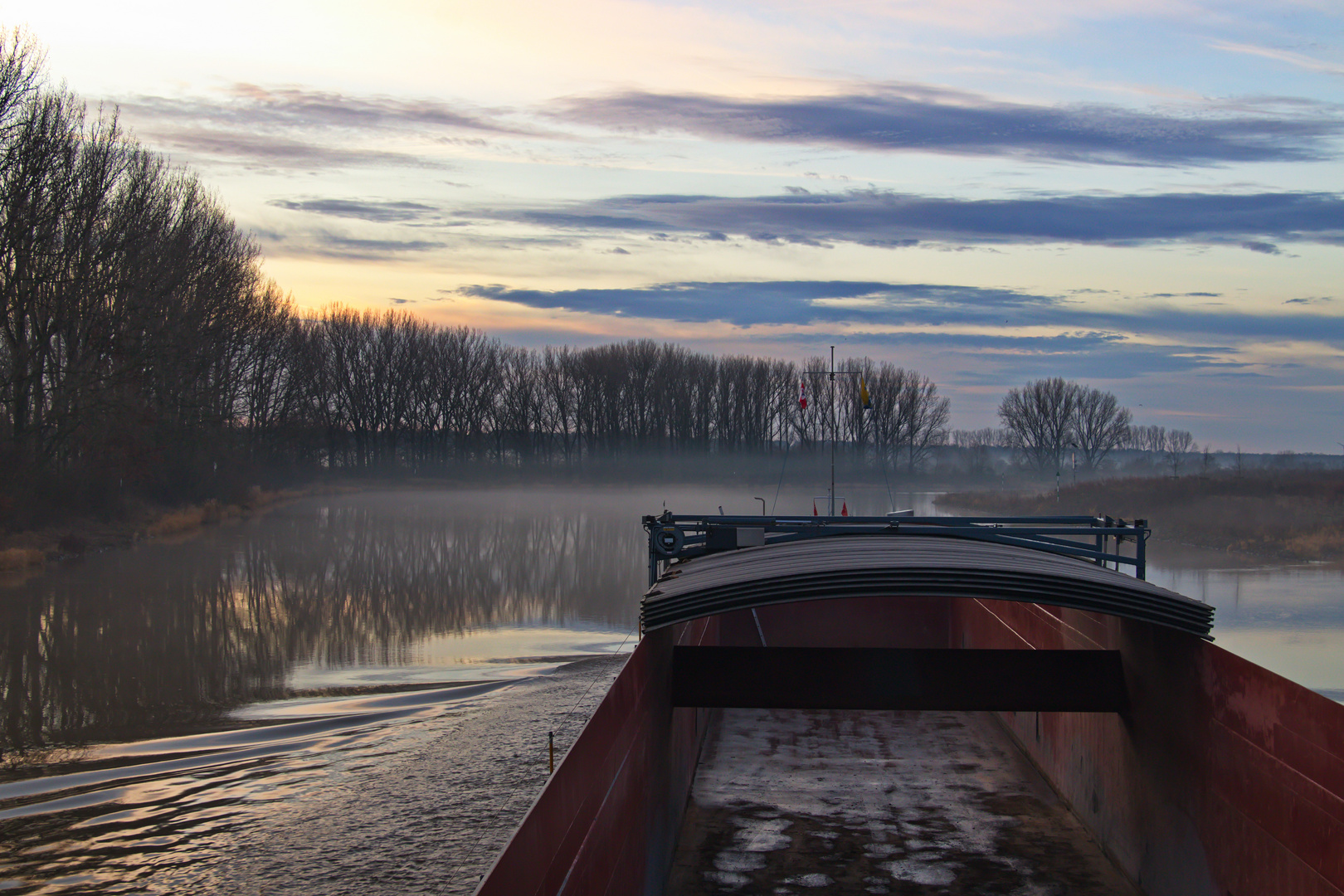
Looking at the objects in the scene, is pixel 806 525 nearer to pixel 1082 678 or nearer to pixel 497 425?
pixel 1082 678

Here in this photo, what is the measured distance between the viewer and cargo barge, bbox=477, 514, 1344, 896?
7945mm

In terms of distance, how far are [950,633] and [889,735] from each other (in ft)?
20.2

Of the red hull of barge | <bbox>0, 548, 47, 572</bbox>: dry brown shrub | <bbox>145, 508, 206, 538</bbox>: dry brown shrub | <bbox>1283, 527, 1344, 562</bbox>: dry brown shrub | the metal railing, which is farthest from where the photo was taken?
<bbox>145, 508, 206, 538</bbox>: dry brown shrub

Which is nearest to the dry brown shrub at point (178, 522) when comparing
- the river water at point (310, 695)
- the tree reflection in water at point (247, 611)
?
the tree reflection in water at point (247, 611)

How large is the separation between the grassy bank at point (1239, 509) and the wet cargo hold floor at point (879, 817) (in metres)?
33.1

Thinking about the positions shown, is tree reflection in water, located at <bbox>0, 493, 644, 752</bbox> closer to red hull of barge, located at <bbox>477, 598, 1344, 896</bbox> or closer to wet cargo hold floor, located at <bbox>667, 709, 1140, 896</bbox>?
wet cargo hold floor, located at <bbox>667, 709, 1140, 896</bbox>

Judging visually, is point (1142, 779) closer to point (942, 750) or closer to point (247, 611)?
Result: point (942, 750)

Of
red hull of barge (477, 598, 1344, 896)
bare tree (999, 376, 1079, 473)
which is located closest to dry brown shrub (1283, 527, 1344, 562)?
red hull of barge (477, 598, 1344, 896)

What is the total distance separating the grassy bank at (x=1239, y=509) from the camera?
44594 millimetres

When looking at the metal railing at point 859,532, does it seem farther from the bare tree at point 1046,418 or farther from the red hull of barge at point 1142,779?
the bare tree at point 1046,418

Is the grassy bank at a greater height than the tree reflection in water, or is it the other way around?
the grassy bank

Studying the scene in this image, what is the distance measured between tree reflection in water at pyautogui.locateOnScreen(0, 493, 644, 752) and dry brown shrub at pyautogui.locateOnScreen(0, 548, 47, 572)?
104 centimetres

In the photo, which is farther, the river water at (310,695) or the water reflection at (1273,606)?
the water reflection at (1273,606)

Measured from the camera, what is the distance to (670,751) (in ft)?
39.8
